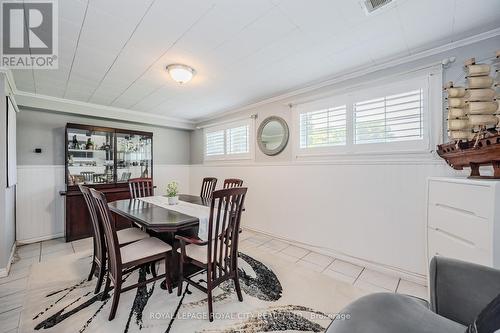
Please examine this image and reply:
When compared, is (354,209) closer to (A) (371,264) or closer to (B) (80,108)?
(A) (371,264)

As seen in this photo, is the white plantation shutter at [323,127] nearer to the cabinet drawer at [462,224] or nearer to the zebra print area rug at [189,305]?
the cabinet drawer at [462,224]

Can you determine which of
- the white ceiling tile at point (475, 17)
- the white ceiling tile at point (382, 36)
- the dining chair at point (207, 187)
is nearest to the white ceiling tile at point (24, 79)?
the dining chair at point (207, 187)

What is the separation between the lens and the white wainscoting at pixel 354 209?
7.54 ft

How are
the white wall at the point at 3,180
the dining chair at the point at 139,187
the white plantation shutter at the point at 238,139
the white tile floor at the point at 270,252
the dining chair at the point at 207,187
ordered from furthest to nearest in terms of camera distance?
the white plantation shutter at the point at 238,139 → the dining chair at the point at 207,187 → the dining chair at the point at 139,187 → the white wall at the point at 3,180 → the white tile floor at the point at 270,252

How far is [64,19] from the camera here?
172 centimetres

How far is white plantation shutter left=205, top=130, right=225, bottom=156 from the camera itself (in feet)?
15.5

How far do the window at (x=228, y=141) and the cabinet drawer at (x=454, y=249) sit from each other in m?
2.89

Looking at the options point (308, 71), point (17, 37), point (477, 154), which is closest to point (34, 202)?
point (17, 37)

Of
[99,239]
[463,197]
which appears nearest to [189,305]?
[99,239]

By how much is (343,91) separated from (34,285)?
163 inches

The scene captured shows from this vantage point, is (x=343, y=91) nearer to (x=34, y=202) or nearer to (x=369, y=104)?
(x=369, y=104)

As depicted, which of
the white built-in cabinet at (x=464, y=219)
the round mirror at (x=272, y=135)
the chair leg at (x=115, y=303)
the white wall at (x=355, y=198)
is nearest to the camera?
the white built-in cabinet at (x=464, y=219)

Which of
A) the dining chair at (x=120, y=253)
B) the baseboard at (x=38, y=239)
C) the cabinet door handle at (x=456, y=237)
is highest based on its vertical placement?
the cabinet door handle at (x=456, y=237)
